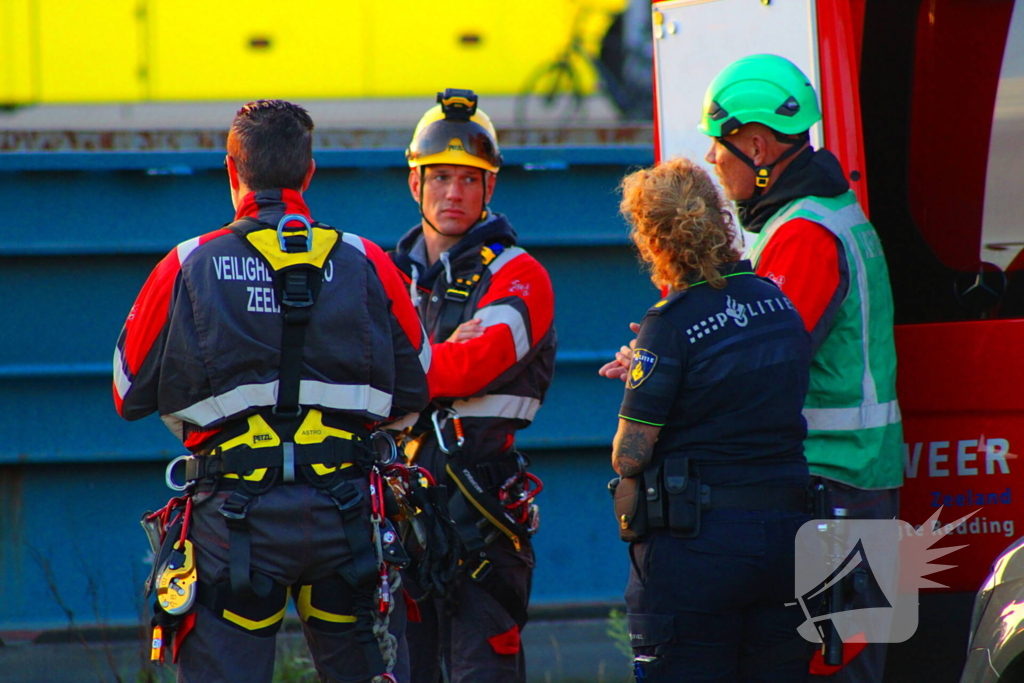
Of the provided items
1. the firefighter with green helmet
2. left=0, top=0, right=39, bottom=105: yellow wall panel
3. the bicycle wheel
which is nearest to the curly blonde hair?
the firefighter with green helmet

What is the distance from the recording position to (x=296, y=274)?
2705 millimetres

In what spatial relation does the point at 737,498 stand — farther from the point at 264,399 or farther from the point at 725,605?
the point at 264,399

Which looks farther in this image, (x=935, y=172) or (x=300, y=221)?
(x=935, y=172)

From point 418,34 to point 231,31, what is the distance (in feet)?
2.72

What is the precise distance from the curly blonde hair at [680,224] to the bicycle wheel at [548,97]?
7.86ft

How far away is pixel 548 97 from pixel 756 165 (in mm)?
2158

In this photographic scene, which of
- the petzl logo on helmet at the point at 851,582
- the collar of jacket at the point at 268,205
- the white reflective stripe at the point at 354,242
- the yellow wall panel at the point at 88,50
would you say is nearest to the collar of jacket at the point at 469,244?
the white reflective stripe at the point at 354,242

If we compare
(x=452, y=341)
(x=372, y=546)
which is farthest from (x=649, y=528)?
(x=452, y=341)

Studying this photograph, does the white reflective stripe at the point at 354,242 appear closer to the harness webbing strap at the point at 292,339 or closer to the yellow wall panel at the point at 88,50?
the harness webbing strap at the point at 292,339

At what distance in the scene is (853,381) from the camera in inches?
121

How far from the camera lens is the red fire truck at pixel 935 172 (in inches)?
132

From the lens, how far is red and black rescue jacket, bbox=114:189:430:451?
2.65 metres

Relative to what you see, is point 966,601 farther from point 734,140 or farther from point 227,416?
point 227,416

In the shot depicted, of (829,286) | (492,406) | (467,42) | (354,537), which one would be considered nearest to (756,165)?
(829,286)
